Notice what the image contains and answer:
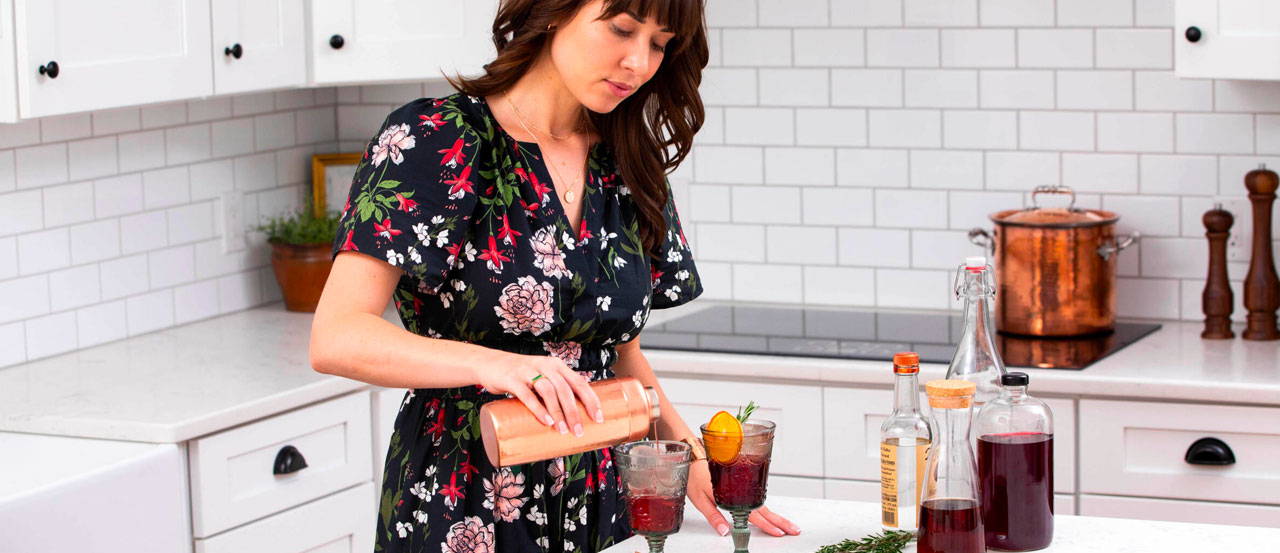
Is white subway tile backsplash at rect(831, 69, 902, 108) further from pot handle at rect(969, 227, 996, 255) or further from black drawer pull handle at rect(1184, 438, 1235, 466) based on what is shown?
black drawer pull handle at rect(1184, 438, 1235, 466)

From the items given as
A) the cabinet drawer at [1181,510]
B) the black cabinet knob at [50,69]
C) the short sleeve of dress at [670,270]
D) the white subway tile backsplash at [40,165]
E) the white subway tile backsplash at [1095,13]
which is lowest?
the cabinet drawer at [1181,510]

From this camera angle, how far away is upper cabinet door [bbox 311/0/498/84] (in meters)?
3.59

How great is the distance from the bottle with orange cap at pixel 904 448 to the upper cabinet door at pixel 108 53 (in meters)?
1.74

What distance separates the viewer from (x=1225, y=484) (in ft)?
10.2

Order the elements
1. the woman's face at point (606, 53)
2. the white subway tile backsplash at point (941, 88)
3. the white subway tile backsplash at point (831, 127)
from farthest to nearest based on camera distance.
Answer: the white subway tile backsplash at point (831, 127) → the white subway tile backsplash at point (941, 88) → the woman's face at point (606, 53)

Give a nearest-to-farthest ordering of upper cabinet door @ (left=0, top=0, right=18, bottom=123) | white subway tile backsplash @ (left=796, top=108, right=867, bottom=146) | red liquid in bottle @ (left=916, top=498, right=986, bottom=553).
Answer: red liquid in bottle @ (left=916, top=498, right=986, bottom=553) < upper cabinet door @ (left=0, top=0, right=18, bottom=123) < white subway tile backsplash @ (left=796, top=108, right=867, bottom=146)

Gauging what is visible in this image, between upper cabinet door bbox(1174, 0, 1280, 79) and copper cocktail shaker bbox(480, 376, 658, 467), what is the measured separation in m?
1.92

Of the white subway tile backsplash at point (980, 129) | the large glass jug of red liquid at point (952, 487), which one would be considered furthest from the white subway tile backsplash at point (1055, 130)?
the large glass jug of red liquid at point (952, 487)

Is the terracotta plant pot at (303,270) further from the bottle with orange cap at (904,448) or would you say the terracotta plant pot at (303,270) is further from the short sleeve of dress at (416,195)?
the bottle with orange cap at (904,448)

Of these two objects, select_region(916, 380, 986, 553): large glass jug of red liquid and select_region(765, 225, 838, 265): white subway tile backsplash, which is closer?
select_region(916, 380, 986, 553): large glass jug of red liquid

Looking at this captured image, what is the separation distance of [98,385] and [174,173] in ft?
2.53

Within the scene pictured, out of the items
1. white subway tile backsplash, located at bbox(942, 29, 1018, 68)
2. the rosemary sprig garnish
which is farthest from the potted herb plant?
the rosemary sprig garnish

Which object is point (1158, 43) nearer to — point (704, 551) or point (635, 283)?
point (635, 283)

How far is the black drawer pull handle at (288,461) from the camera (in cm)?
304
